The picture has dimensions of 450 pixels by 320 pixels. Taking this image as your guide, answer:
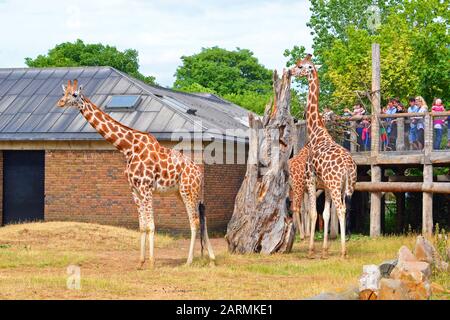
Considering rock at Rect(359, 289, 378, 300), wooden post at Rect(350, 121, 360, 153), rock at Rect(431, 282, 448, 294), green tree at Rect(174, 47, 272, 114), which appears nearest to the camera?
rock at Rect(359, 289, 378, 300)

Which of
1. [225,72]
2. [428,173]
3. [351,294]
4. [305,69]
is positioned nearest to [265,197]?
[305,69]

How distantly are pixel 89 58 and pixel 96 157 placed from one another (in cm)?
3471

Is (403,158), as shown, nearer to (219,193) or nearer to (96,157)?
(219,193)

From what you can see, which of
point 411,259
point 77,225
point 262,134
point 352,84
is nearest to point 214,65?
point 352,84

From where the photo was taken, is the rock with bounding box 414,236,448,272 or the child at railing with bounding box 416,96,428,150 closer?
the rock with bounding box 414,236,448,272

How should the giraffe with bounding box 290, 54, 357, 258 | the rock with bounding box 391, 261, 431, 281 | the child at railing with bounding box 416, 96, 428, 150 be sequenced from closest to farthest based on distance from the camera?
the rock with bounding box 391, 261, 431, 281, the giraffe with bounding box 290, 54, 357, 258, the child at railing with bounding box 416, 96, 428, 150

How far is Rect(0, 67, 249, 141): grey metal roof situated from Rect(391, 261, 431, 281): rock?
537 inches

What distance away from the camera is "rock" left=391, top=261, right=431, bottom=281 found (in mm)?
11641

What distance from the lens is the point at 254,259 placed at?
1853 centimetres

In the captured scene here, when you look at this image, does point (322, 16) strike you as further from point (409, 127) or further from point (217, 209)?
point (409, 127)

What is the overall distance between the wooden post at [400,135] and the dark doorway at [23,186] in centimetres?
1183

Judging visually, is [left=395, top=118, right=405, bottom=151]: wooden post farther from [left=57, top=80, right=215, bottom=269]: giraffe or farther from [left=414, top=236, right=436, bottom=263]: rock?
[left=414, top=236, right=436, bottom=263]: rock

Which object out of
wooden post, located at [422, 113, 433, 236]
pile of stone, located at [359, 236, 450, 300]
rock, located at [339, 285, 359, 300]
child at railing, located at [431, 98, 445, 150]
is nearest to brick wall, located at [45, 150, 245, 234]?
wooden post, located at [422, 113, 433, 236]

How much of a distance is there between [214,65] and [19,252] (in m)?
49.4
